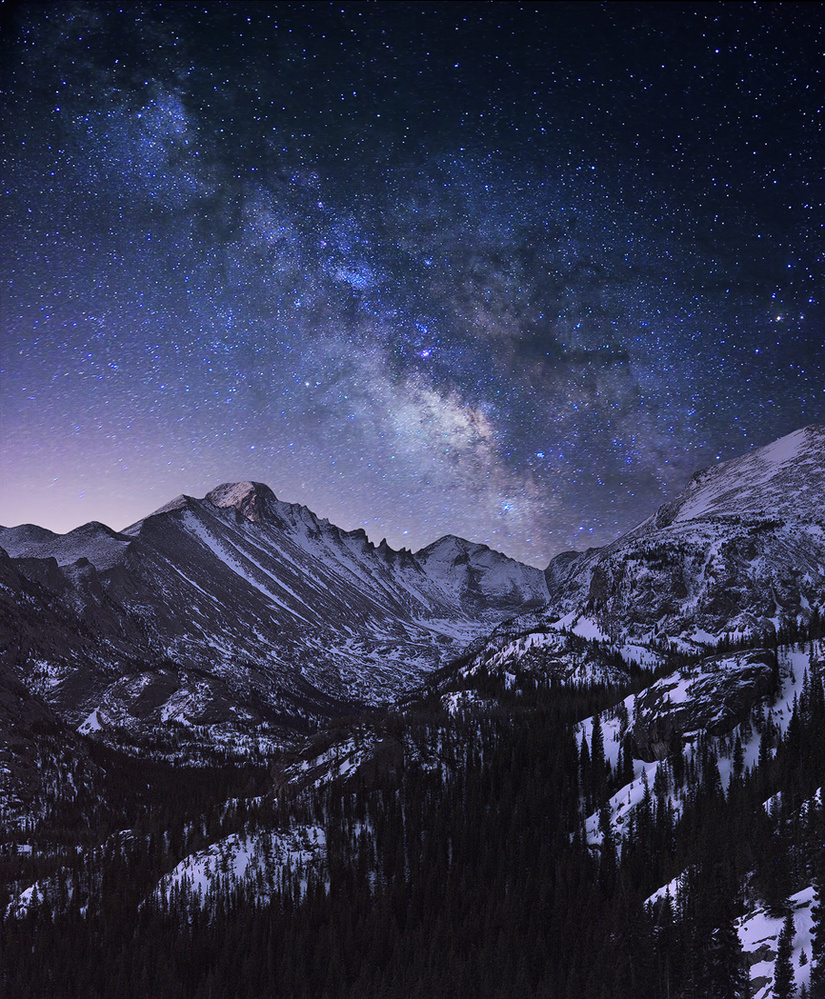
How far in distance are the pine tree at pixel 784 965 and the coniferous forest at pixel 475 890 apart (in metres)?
0.39

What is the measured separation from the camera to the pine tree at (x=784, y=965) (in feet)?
261

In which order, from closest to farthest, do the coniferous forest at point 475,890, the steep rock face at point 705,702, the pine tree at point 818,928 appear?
1. the pine tree at point 818,928
2. the coniferous forest at point 475,890
3. the steep rock face at point 705,702

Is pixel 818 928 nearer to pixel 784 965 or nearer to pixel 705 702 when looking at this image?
Answer: pixel 784 965

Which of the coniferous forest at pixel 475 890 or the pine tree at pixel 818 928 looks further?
the coniferous forest at pixel 475 890

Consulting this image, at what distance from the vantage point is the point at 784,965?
8300 cm

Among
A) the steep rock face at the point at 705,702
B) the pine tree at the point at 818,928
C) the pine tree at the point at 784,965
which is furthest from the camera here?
the steep rock face at the point at 705,702

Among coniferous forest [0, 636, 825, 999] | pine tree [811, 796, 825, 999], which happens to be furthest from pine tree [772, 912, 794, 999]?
pine tree [811, 796, 825, 999]

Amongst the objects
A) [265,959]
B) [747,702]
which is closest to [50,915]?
[265,959]

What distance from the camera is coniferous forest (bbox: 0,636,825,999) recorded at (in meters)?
110

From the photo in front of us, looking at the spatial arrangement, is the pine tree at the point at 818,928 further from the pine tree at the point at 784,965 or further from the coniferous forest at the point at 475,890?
the pine tree at the point at 784,965

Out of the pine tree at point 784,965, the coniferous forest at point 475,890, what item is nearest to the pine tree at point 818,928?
the coniferous forest at point 475,890

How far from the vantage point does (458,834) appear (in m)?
175

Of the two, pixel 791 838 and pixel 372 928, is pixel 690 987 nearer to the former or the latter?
pixel 791 838

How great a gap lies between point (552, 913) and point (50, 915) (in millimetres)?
103320
